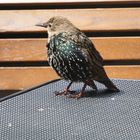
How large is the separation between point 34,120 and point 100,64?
22.2 inches

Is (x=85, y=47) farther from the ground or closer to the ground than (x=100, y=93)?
farther from the ground

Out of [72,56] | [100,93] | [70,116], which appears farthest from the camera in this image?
[100,93]

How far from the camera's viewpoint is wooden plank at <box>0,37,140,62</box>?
11.3 feet

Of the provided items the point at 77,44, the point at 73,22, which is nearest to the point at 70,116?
the point at 77,44

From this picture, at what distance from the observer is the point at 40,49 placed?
347 cm

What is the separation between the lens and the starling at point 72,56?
252 centimetres

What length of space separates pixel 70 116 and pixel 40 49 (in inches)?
51.3

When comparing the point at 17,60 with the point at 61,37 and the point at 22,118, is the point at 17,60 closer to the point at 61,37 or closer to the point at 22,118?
the point at 61,37

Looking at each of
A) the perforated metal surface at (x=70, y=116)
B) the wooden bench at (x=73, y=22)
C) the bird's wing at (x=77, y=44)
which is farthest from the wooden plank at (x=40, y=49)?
the bird's wing at (x=77, y=44)

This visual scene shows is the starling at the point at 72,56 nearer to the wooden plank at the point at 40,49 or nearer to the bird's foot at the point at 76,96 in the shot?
the bird's foot at the point at 76,96

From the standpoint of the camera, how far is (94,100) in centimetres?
247

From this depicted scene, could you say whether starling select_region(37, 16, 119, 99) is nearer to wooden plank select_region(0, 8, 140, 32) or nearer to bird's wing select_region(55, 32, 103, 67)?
bird's wing select_region(55, 32, 103, 67)

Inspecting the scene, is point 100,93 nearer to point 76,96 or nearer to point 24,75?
point 76,96

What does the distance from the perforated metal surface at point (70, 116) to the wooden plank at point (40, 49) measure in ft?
2.51
